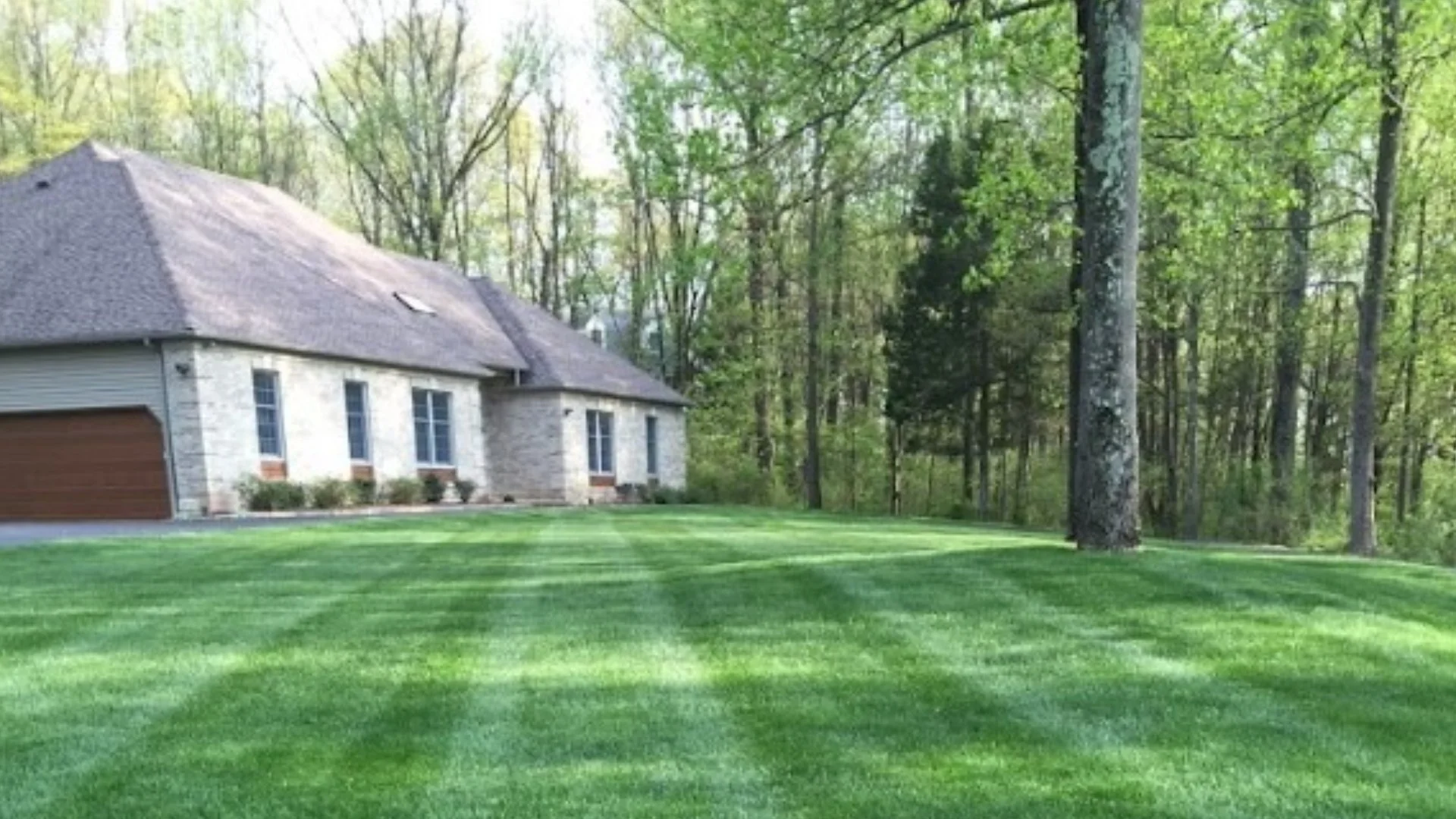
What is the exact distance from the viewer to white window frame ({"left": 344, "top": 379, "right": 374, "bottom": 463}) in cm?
2145

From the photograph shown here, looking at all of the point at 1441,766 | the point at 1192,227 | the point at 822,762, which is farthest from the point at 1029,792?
the point at 1192,227

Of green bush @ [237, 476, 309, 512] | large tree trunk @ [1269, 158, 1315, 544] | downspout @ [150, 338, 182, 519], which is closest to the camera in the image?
downspout @ [150, 338, 182, 519]

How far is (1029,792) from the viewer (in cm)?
368

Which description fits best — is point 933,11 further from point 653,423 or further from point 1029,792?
point 653,423

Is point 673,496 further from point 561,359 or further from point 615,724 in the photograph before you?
point 615,724

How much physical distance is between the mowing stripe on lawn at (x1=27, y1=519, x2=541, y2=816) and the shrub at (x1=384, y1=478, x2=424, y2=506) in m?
A: 15.2

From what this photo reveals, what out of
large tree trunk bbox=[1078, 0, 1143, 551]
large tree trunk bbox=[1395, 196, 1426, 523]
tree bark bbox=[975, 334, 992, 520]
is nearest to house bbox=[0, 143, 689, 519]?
tree bark bbox=[975, 334, 992, 520]

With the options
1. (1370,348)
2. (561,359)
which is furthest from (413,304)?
(1370,348)

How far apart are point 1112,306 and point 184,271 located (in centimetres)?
1579

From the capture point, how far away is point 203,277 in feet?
62.0

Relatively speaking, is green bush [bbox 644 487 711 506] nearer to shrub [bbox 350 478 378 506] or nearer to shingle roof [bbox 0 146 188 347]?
shrub [bbox 350 478 378 506]

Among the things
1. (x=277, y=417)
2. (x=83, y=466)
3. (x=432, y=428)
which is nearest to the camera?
(x=83, y=466)

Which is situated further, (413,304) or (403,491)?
(413,304)

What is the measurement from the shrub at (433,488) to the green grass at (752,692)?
46.5ft
